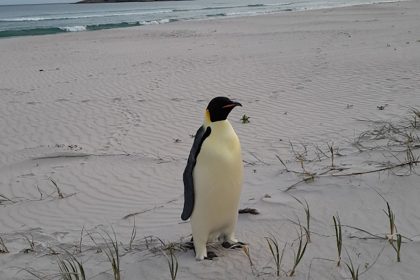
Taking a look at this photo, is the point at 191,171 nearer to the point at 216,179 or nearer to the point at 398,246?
the point at 216,179

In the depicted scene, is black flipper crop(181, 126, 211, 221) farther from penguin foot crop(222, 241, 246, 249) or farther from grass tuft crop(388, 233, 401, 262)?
grass tuft crop(388, 233, 401, 262)

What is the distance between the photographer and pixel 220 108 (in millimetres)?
3158

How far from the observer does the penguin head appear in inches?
124

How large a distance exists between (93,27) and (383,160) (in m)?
31.1

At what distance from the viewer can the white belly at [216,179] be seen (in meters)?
3.17

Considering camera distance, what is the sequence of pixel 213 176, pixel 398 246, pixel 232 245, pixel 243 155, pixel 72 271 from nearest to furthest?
1. pixel 398 246
2. pixel 213 176
3. pixel 72 271
4. pixel 232 245
5. pixel 243 155

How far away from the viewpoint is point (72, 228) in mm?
4336

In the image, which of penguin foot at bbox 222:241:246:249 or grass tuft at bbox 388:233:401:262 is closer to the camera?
grass tuft at bbox 388:233:401:262

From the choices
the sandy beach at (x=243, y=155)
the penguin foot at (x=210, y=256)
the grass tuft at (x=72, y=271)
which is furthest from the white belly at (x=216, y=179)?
the grass tuft at (x=72, y=271)

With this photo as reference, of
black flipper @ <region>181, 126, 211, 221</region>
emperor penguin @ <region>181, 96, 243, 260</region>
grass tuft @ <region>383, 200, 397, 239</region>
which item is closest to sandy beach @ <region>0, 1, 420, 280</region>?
grass tuft @ <region>383, 200, 397, 239</region>

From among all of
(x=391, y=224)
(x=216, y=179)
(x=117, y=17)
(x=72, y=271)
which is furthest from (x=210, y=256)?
(x=117, y=17)

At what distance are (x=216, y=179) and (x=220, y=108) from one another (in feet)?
1.50

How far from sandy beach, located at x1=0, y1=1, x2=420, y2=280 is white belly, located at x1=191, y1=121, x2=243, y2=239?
29 centimetres

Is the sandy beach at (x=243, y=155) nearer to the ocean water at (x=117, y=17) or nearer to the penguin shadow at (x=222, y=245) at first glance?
the penguin shadow at (x=222, y=245)
